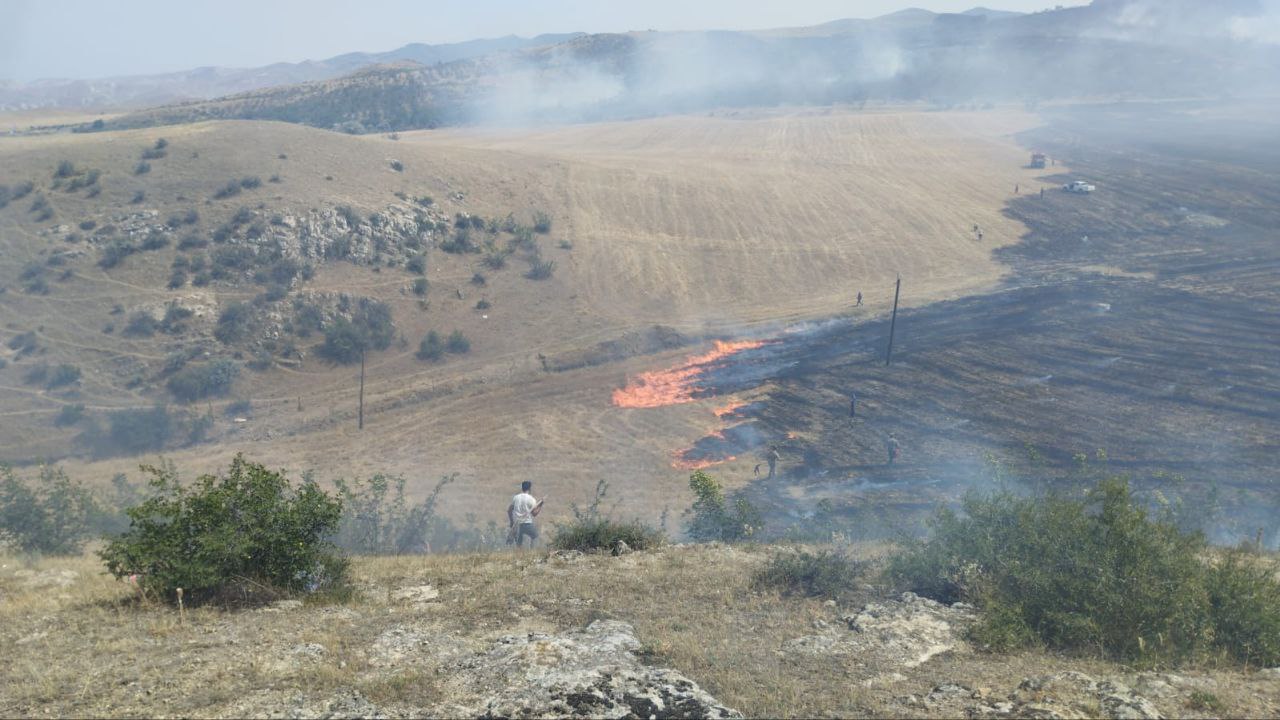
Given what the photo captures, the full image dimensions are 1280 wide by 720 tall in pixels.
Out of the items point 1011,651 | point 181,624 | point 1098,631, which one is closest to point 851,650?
point 1011,651

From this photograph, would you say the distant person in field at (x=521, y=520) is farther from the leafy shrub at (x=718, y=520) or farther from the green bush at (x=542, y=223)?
the green bush at (x=542, y=223)

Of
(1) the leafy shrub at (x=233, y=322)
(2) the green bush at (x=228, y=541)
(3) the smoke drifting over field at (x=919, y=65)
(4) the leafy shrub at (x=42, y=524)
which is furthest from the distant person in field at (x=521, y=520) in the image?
(3) the smoke drifting over field at (x=919, y=65)

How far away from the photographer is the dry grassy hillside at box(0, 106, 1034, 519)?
930 inches

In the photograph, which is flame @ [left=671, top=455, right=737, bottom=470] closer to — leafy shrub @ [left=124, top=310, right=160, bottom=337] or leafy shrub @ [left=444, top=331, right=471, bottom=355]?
leafy shrub @ [left=444, top=331, right=471, bottom=355]

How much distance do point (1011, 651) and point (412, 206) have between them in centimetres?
3387

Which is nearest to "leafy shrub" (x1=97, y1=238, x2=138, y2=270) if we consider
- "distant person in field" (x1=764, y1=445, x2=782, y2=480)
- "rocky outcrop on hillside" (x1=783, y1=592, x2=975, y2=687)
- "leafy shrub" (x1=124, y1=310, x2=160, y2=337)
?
"leafy shrub" (x1=124, y1=310, x2=160, y2=337)

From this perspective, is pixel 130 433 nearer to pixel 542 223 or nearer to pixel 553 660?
pixel 542 223

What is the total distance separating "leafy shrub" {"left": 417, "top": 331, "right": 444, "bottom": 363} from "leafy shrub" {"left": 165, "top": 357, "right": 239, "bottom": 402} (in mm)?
5951

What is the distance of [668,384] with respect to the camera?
90.0ft

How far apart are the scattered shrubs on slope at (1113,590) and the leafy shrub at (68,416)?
24.7 m

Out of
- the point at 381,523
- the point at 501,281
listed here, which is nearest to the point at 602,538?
the point at 381,523

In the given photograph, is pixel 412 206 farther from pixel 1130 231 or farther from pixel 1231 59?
pixel 1231 59

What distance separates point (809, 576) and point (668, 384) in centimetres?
1739

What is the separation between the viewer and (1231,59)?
113 m
